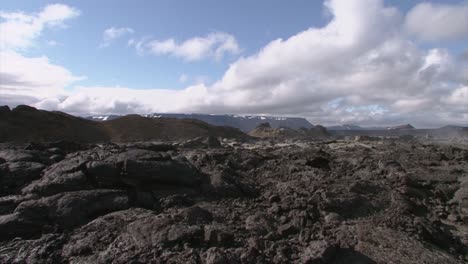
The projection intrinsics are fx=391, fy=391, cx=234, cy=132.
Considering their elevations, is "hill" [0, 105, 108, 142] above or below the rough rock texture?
below

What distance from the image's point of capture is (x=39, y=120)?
4684 centimetres

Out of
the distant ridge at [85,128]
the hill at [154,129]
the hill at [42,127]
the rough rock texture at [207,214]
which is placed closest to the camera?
the rough rock texture at [207,214]

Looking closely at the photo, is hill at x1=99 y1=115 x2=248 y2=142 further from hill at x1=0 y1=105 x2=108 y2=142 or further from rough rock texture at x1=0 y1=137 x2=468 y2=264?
rough rock texture at x1=0 y1=137 x2=468 y2=264

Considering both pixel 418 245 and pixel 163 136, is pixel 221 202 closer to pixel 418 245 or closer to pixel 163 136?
pixel 418 245

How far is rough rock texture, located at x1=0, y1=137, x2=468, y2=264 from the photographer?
259 inches

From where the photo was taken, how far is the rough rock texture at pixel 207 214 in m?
6.59

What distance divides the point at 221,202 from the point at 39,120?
44.3m

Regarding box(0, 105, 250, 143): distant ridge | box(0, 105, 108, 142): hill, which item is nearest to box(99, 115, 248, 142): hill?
box(0, 105, 250, 143): distant ridge

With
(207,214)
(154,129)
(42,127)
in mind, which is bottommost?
(154,129)

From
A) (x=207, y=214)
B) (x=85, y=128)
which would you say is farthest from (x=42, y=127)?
(x=207, y=214)

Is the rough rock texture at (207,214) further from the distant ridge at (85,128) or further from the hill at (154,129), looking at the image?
the hill at (154,129)

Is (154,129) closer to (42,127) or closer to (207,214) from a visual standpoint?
(42,127)

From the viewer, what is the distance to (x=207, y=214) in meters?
7.92

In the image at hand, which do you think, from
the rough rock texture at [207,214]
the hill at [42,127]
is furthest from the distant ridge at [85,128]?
Result: the rough rock texture at [207,214]
